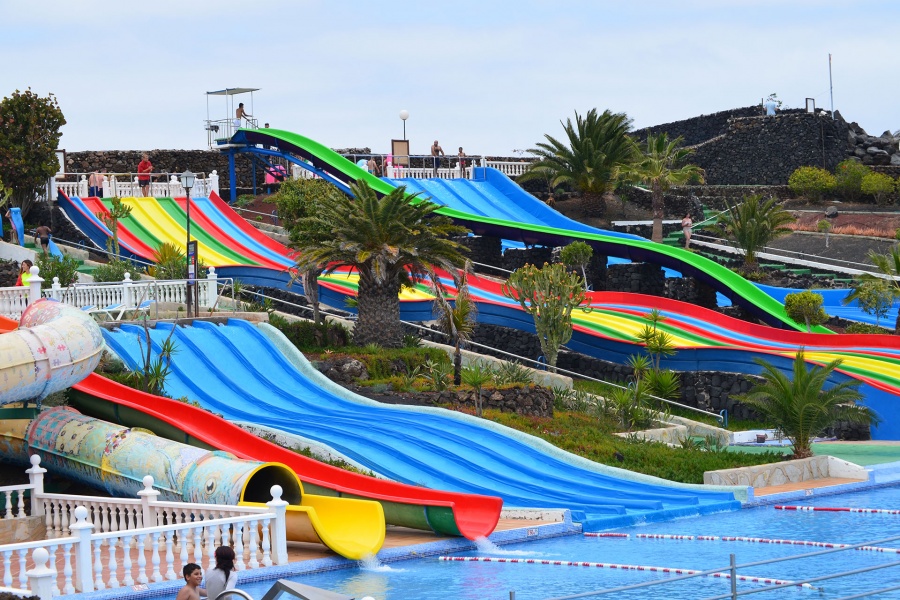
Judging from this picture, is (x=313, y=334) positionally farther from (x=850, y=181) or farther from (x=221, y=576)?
(x=850, y=181)

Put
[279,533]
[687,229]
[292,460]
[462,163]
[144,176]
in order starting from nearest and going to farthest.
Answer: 1. [279,533]
2. [292,460]
3. [144,176]
4. [687,229]
5. [462,163]

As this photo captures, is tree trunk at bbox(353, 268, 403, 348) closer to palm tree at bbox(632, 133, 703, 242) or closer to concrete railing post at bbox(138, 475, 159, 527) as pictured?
concrete railing post at bbox(138, 475, 159, 527)

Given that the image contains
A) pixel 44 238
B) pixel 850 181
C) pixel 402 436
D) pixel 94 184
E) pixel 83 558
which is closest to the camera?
pixel 83 558

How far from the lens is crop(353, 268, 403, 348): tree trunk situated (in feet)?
87.9

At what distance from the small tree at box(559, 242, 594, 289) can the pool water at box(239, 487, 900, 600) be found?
15515mm

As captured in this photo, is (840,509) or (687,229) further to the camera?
(687,229)

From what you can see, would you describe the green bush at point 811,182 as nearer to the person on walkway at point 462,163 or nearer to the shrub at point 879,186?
the shrub at point 879,186

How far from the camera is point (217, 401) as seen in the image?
75.1 ft

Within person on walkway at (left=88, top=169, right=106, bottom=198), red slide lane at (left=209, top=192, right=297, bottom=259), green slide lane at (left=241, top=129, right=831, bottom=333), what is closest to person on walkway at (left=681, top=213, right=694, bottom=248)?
green slide lane at (left=241, top=129, right=831, bottom=333)

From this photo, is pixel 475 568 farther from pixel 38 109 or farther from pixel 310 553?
pixel 38 109

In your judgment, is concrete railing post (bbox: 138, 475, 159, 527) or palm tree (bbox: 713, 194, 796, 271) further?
palm tree (bbox: 713, 194, 796, 271)

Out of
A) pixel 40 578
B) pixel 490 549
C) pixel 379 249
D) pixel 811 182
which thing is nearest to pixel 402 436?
pixel 490 549

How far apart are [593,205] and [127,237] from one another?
53.5 ft

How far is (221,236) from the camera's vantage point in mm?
36625
